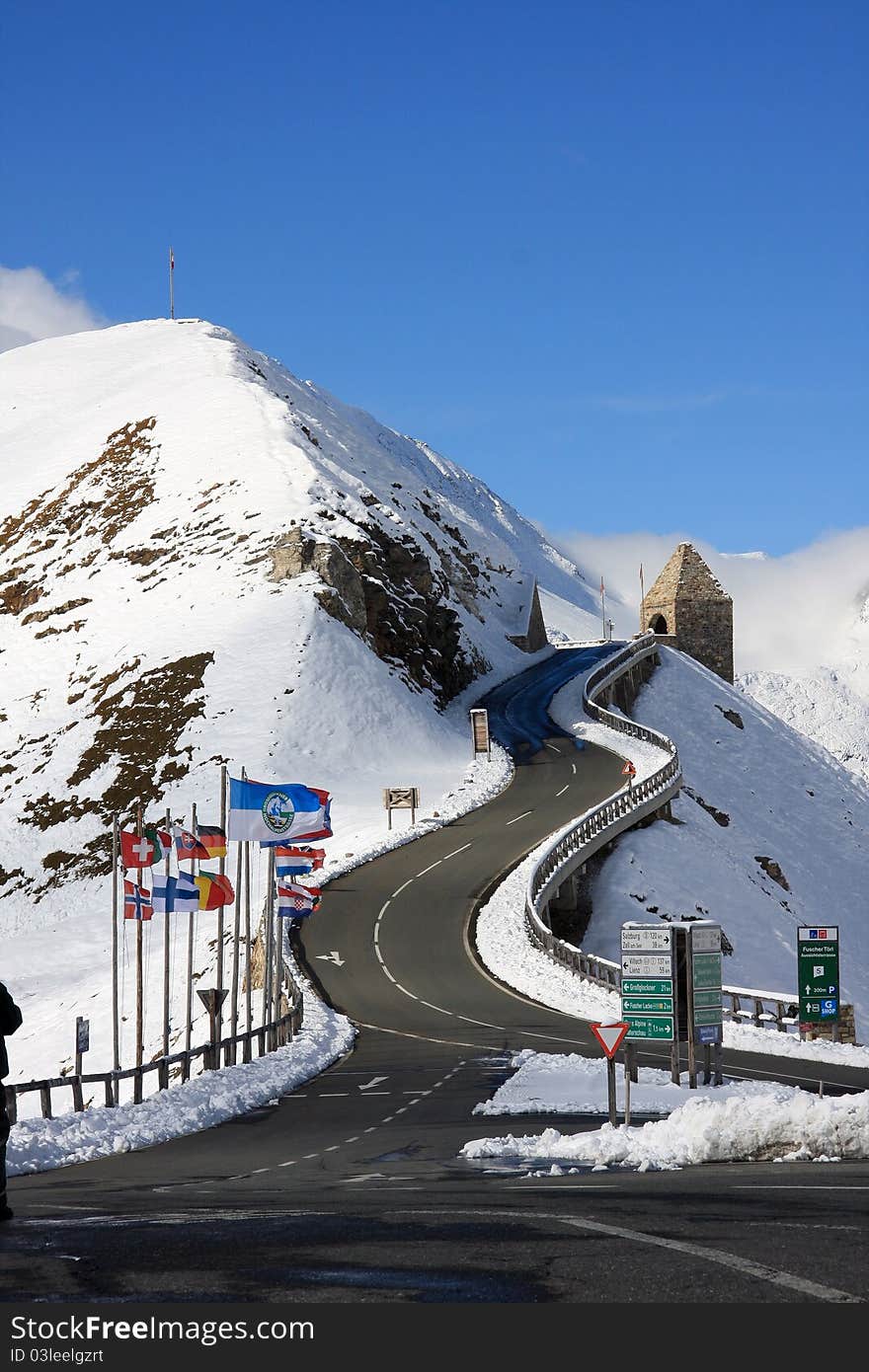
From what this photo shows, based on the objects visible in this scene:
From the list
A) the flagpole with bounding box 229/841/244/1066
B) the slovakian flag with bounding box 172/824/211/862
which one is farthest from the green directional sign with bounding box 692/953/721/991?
the slovakian flag with bounding box 172/824/211/862

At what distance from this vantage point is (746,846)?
7650 cm

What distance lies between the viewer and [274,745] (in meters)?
75.1

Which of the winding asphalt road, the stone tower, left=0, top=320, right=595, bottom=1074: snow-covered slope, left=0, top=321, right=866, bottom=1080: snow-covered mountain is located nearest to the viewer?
the winding asphalt road

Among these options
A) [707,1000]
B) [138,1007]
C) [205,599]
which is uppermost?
[205,599]

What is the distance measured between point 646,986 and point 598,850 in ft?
110

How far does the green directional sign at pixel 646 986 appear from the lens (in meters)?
25.5

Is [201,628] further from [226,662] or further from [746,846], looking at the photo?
[746,846]

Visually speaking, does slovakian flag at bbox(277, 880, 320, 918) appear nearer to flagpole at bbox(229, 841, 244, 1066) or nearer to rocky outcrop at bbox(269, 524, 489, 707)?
flagpole at bbox(229, 841, 244, 1066)

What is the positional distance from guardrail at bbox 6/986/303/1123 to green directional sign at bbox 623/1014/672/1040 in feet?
24.1

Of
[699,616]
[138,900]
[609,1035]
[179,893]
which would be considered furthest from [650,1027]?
[699,616]

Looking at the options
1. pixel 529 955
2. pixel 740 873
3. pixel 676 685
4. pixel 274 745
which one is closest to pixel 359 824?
pixel 274 745

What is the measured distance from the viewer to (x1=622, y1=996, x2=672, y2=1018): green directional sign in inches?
1001

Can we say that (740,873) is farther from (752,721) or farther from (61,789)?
(752,721)

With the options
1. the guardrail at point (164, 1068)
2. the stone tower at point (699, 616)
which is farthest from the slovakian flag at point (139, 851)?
the stone tower at point (699, 616)
